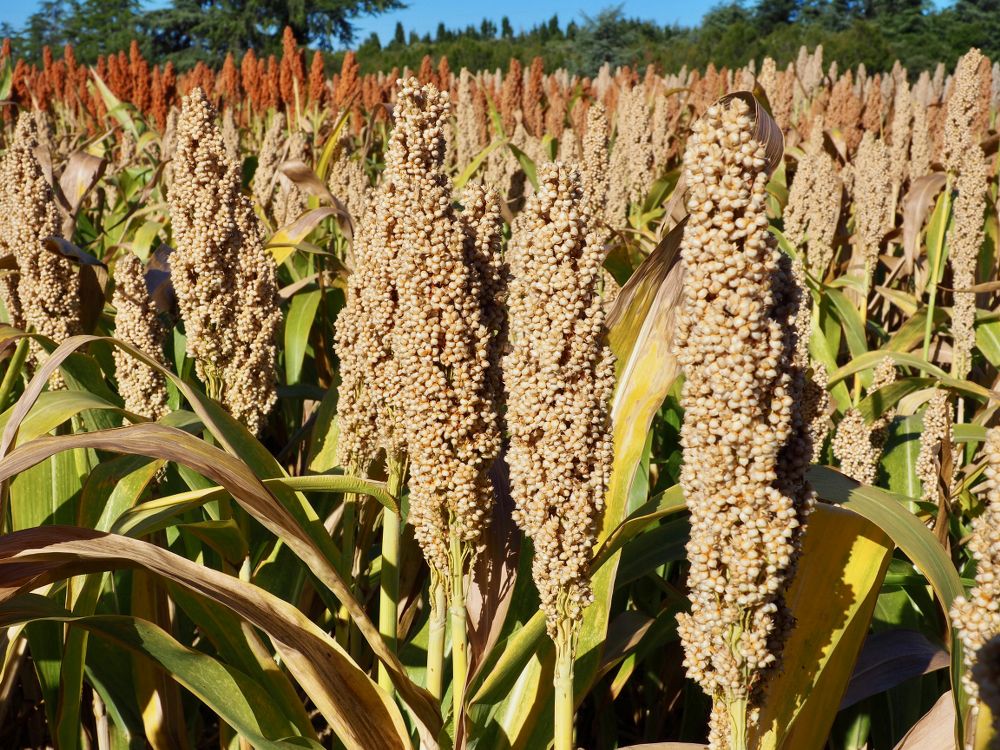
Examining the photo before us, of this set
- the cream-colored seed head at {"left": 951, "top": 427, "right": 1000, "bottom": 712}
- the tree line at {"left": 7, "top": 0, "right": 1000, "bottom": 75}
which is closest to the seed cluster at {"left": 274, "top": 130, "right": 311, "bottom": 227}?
the cream-colored seed head at {"left": 951, "top": 427, "right": 1000, "bottom": 712}

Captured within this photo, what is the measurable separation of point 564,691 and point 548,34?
66364mm

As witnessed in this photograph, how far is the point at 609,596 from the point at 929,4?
194 feet

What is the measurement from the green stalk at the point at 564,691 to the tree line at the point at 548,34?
3304 cm

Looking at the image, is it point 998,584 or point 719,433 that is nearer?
point 998,584

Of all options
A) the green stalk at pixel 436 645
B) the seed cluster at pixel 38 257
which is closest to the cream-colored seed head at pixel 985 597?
the green stalk at pixel 436 645

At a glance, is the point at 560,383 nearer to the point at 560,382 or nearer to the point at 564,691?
the point at 560,382

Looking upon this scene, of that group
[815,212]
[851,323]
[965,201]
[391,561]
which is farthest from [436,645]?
[815,212]

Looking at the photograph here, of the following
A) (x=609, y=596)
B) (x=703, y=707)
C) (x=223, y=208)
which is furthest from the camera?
(x=703, y=707)

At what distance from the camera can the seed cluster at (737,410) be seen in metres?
1.07

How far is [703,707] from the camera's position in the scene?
2.63 meters

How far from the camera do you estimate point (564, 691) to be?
1.52m

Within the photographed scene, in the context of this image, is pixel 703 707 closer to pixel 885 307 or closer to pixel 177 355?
pixel 177 355

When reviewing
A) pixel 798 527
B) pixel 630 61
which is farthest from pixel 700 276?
pixel 630 61

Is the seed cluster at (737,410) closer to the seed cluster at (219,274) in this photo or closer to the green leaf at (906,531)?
the green leaf at (906,531)
